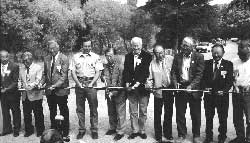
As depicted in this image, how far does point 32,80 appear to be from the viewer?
8469 mm

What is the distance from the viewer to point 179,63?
7.84 metres

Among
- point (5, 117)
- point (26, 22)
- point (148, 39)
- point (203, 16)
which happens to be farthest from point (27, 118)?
point (203, 16)

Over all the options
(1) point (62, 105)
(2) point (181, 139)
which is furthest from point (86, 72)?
(2) point (181, 139)

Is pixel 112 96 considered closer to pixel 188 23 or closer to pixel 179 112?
pixel 179 112

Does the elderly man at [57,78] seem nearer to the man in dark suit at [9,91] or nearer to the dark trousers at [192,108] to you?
the man in dark suit at [9,91]

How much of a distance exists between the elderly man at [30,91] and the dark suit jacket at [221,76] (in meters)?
3.57

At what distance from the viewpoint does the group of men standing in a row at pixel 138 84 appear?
25.0 ft

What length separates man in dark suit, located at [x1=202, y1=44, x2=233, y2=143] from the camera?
7.55 meters

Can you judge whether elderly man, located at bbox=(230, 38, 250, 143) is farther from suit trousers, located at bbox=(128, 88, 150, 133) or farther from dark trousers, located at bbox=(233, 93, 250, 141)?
suit trousers, located at bbox=(128, 88, 150, 133)

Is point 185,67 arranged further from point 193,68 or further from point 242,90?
point 242,90

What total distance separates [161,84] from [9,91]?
3.34 metres

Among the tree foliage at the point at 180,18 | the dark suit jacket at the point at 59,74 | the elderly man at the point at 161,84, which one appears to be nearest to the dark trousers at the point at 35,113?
the dark suit jacket at the point at 59,74

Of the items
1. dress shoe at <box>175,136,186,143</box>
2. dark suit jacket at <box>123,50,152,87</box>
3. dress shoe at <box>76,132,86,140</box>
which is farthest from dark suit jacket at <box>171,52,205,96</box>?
dress shoe at <box>76,132,86,140</box>

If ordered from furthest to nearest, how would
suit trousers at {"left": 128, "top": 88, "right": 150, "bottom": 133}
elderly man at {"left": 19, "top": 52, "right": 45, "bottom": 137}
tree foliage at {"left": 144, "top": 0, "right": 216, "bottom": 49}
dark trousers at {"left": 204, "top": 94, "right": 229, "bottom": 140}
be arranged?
tree foliage at {"left": 144, "top": 0, "right": 216, "bottom": 49} < elderly man at {"left": 19, "top": 52, "right": 45, "bottom": 137} < suit trousers at {"left": 128, "top": 88, "right": 150, "bottom": 133} < dark trousers at {"left": 204, "top": 94, "right": 229, "bottom": 140}
